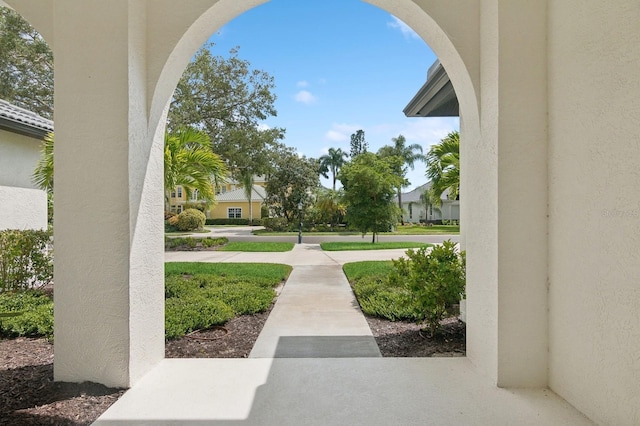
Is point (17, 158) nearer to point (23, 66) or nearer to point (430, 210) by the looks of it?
point (23, 66)

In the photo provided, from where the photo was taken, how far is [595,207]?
263 centimetres

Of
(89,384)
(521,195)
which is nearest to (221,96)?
(89,384)

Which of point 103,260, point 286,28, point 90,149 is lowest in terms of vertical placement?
point 103,260

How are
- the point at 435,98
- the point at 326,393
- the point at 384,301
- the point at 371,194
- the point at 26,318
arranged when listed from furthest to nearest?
the point at 371,194 → the point at 384,301 → the point at 435,98 → the point at 26,318 → the point at 326,393

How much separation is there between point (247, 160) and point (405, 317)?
19113 mm

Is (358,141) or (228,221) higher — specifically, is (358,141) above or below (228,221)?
above

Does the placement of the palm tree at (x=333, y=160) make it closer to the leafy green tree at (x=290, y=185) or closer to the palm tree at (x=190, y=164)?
the leafy green tree at (x=290, y=185)

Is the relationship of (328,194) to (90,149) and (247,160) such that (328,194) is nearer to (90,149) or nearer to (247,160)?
(247,160)

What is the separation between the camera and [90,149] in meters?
3.24

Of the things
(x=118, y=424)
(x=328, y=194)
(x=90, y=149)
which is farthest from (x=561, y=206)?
(x=328, y=194)

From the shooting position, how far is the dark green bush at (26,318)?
188 inches

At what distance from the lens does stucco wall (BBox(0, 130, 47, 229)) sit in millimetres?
7618

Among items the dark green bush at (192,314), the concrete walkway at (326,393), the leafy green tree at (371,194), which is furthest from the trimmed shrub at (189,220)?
the concrete walkway at (326,393)

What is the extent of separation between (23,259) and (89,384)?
5236 mm
